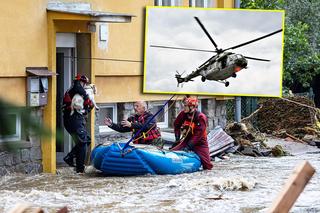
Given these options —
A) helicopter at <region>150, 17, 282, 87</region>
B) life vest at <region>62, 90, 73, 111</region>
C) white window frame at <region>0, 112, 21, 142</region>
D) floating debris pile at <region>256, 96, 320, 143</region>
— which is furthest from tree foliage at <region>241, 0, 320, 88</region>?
white window frame at <region>0, 112, 21, 142</region>

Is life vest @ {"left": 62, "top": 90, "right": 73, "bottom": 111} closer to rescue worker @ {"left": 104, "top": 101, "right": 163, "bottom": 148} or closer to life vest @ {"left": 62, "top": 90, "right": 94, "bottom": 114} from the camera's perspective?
life vest @ {"left": 62, "top": 90, "right": 94, "bottom": 114}

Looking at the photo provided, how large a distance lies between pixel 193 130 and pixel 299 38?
12.1m

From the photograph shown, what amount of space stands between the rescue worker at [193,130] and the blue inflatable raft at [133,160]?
0.65m

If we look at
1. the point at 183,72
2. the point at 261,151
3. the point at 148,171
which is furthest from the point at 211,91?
the point at 261,151

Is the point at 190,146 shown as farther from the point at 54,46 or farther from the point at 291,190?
the point at 291,190

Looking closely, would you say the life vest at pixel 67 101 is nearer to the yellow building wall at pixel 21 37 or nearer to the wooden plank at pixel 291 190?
the yellow building wall at pixel 21 37

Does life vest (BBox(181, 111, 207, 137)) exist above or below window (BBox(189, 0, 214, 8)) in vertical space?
below

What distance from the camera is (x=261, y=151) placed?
20125 mm

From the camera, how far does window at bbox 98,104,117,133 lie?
56.2ft

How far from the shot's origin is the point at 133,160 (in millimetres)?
14883

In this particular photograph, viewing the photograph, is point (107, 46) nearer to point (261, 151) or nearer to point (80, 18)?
point (80, 18)

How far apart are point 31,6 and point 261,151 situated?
7217 mm

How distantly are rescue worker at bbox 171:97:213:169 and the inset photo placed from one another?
191 inches

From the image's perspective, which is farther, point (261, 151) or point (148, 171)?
point (261, 151)
